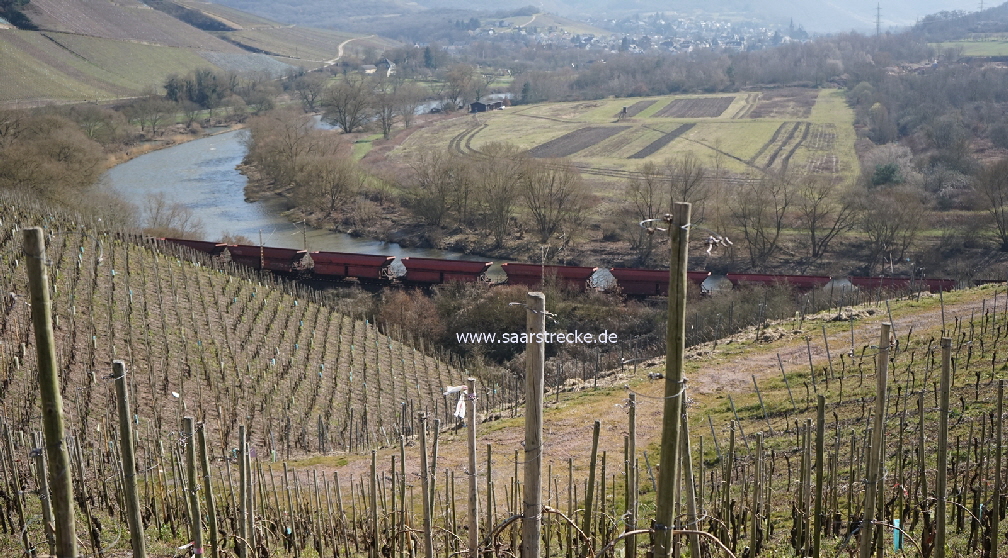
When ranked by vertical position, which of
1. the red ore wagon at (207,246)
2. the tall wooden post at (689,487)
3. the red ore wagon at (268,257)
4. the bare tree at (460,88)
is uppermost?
the bare tree at (460,88)

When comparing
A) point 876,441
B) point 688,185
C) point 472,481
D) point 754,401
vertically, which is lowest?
point 754,401

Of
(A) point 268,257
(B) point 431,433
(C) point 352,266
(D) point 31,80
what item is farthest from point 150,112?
(B) point 431,433

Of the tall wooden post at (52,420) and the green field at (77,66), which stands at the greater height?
the green field at (77,66)

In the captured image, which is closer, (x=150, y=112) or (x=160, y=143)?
(x=160, y=143)

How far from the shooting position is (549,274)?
1539 inches

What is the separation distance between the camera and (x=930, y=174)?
57188 millimetres

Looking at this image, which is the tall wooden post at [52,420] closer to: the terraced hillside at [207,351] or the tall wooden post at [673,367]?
the tall wooden post at [673,367]

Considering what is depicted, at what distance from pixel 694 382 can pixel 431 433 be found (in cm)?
671

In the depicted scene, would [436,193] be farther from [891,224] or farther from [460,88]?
[460,88]

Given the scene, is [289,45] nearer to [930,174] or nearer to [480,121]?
[480,121]

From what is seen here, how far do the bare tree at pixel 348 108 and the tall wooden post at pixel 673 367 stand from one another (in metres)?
89.8

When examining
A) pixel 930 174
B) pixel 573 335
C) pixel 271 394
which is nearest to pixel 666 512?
pixel 271 394

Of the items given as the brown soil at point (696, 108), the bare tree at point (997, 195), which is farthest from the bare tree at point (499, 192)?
the brown soil at point (696, 108)

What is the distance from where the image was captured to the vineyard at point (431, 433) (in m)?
9.03
